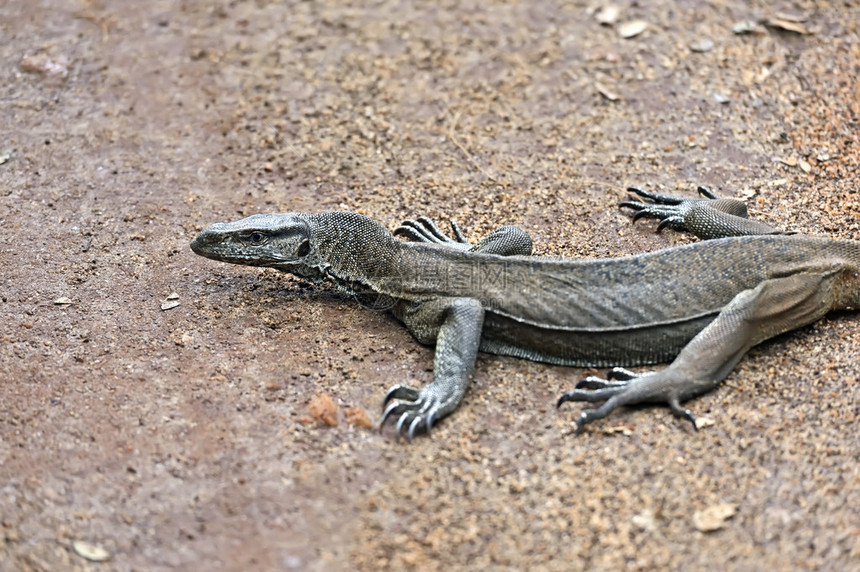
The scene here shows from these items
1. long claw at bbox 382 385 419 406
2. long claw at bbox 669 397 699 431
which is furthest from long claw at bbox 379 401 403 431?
long claw at bbox 669 397 699 431

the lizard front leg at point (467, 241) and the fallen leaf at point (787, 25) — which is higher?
the fallen leaf at point (787, 25)

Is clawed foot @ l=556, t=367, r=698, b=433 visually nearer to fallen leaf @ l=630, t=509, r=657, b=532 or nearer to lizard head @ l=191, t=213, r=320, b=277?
A: fallen leaf @ l=630, t=509, r=657, b=532

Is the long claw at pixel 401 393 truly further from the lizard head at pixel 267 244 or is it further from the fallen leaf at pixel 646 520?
the fallen leaf at pixel 646 520

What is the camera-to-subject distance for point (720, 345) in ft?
18.8

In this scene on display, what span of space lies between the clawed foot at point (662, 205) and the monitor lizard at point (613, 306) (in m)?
0.96

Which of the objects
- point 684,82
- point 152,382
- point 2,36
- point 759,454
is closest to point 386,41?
point 684,82

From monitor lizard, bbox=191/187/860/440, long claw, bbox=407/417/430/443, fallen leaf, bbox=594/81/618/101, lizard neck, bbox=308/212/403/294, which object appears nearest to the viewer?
long claw, bbox=407/417/430/443

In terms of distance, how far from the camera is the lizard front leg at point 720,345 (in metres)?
5.61

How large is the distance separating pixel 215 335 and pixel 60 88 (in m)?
4.51

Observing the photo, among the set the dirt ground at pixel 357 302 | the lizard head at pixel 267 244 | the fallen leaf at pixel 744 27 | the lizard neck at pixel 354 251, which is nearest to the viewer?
the dirt ground at pixel 357 302

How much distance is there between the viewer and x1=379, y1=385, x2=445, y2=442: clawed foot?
554 centimetres

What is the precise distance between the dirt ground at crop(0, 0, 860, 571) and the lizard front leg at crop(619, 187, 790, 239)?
0.16m

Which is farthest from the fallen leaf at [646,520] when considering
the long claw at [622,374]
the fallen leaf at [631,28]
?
the fallen leaf at [631,28]

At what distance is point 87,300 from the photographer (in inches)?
272
